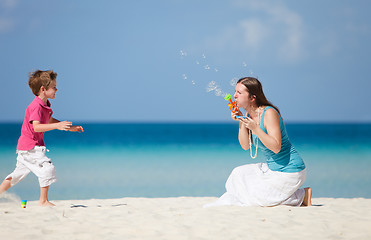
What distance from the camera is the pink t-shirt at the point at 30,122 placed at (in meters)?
5.07

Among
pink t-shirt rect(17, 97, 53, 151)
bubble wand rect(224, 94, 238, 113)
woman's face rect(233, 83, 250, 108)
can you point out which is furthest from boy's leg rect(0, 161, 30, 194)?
woman's face rect(233, 83, 250, 108)

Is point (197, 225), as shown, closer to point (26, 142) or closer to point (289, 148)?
point (289, 148)

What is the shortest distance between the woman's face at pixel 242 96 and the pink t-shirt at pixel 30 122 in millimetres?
2222

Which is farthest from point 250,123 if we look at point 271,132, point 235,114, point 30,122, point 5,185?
point 5,185

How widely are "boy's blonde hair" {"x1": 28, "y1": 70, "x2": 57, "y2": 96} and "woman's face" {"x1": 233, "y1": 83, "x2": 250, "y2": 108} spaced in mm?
2183

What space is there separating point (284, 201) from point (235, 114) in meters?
1.11

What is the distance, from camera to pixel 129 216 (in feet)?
15.1

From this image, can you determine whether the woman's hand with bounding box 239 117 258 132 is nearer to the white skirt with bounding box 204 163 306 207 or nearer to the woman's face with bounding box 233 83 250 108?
the woman's face with bounding box 233 83 250 108

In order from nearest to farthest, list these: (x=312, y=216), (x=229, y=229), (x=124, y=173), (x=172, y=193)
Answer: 1. (x=229, y=229)
2. (x=312, y=216)
3. (x=172, y=193)
4. (x=124, y=173)

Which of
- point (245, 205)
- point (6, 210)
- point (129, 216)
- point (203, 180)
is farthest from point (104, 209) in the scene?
point (203, 180)

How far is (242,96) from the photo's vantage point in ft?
16.3

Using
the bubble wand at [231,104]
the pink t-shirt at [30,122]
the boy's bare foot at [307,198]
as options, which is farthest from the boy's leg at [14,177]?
the boy's bare foot at [307,198]

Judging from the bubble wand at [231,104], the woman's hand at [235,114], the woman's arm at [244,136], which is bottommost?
the woman's arm at [244,136]

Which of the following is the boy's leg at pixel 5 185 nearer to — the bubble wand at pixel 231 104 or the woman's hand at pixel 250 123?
the bubble wand at pixel 231 104
